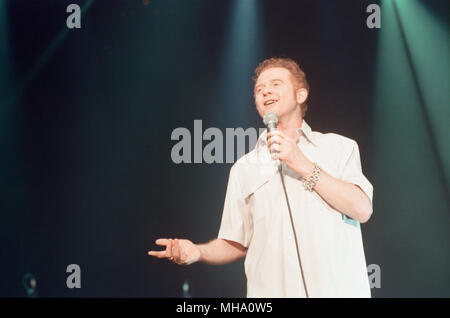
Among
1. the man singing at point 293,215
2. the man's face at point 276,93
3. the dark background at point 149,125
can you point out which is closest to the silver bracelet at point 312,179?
the man singing at point 293,215

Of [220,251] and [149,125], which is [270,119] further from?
[149,125]

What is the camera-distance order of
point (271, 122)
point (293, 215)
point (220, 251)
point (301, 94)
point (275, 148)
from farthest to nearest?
point (301, 94), point (220, 251), point (293, 215), point (271, 122), point (275, 148)

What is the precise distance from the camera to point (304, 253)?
72.6 inches

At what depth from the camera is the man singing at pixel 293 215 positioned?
1739 mm

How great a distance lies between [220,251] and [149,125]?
1.21 meters

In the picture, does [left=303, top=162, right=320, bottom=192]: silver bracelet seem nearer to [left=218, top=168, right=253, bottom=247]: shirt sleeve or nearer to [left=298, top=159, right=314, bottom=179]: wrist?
[left=298, top=159, right=314, bottom=179]: wrist

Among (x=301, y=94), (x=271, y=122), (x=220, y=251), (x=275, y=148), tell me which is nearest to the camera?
(x=275, y=148)

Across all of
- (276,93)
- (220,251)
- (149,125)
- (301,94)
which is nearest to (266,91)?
(276,93)

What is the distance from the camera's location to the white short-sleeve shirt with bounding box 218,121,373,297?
1815 mm

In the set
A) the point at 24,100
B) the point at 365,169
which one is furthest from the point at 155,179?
the point at 365,169

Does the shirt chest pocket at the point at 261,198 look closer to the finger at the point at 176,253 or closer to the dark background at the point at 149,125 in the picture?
the finger at the point at 176,253

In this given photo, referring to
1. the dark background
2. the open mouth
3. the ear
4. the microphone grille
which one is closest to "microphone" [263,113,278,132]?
the microphone grille

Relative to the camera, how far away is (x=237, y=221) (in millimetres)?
2039

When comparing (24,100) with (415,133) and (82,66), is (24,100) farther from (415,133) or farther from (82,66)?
(415,133)
